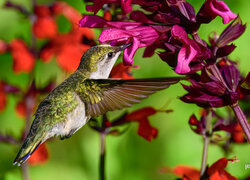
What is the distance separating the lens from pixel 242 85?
1.09 metres

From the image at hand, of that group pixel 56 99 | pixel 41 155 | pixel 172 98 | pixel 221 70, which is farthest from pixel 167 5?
pixel 172 98

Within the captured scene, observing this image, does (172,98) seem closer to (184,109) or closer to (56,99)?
(184,109)

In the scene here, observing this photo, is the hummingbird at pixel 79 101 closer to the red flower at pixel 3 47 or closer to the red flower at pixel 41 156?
the red flower at pixel 41 156

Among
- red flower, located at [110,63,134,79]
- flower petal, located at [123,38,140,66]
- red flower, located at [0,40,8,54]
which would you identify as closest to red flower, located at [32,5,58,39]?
red flower, located at [0,40,8,54]

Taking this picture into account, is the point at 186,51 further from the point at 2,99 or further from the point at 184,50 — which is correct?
Answer: the point at 2,99

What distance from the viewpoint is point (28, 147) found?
1304mm

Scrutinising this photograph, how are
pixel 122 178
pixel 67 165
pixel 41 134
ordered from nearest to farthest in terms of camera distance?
pixel 41 134 → pixel 122 178 → pixel 67 165

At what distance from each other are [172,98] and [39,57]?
34.2 inches

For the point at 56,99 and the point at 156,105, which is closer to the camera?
the point at 56,99

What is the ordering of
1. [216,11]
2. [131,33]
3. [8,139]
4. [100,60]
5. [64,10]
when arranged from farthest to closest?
[64,10] → [8,139] → [100,60] → [131,33] → [216,11]

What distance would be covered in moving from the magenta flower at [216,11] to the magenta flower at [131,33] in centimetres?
11

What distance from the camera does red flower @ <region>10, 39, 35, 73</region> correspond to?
7.22 ft

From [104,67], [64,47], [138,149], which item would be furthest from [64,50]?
[104,67]

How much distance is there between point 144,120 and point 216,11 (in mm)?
633
